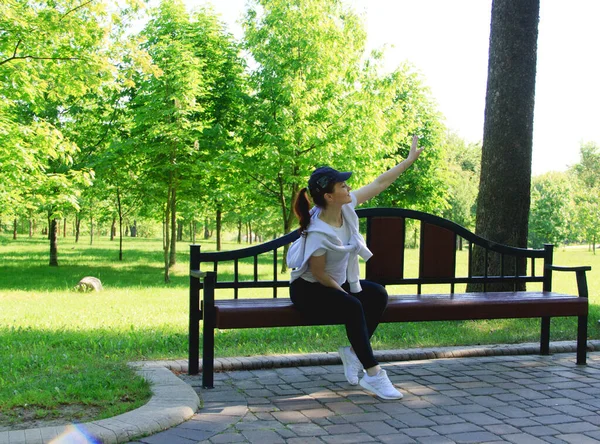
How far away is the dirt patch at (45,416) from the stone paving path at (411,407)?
0.47m

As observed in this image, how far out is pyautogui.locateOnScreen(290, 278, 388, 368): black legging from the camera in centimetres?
461

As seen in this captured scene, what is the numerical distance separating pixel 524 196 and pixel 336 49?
13850 millimetres

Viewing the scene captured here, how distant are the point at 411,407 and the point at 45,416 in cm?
223

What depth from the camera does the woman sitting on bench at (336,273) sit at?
462 centimetres

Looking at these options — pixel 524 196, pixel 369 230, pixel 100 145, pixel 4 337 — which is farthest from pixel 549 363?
pixel 100 145

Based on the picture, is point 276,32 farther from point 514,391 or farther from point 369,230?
point 514,391

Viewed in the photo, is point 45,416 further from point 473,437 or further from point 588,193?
point 588,193

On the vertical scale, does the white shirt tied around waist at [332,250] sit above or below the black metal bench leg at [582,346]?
above

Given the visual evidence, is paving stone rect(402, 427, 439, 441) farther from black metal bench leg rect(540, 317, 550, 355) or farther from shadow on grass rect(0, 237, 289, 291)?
Result: shadow on grass rect(0, 237, 289, 291)

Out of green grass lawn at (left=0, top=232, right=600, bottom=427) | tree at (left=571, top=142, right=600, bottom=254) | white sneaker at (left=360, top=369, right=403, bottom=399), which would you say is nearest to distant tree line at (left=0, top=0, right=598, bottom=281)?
green grass lawn at (left=0, top=232, right=600, bottom=427)

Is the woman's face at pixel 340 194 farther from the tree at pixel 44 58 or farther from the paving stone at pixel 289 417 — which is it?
the tree at pixel 44 58

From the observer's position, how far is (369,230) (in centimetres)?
566

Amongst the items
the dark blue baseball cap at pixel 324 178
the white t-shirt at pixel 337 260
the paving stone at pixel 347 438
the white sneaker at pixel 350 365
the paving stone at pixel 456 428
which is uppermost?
the dark blue baseball cap at pixel 324 178

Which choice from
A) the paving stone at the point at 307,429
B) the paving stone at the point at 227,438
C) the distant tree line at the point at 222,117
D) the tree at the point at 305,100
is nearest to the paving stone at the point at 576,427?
the paving stone at the point at 307,429
